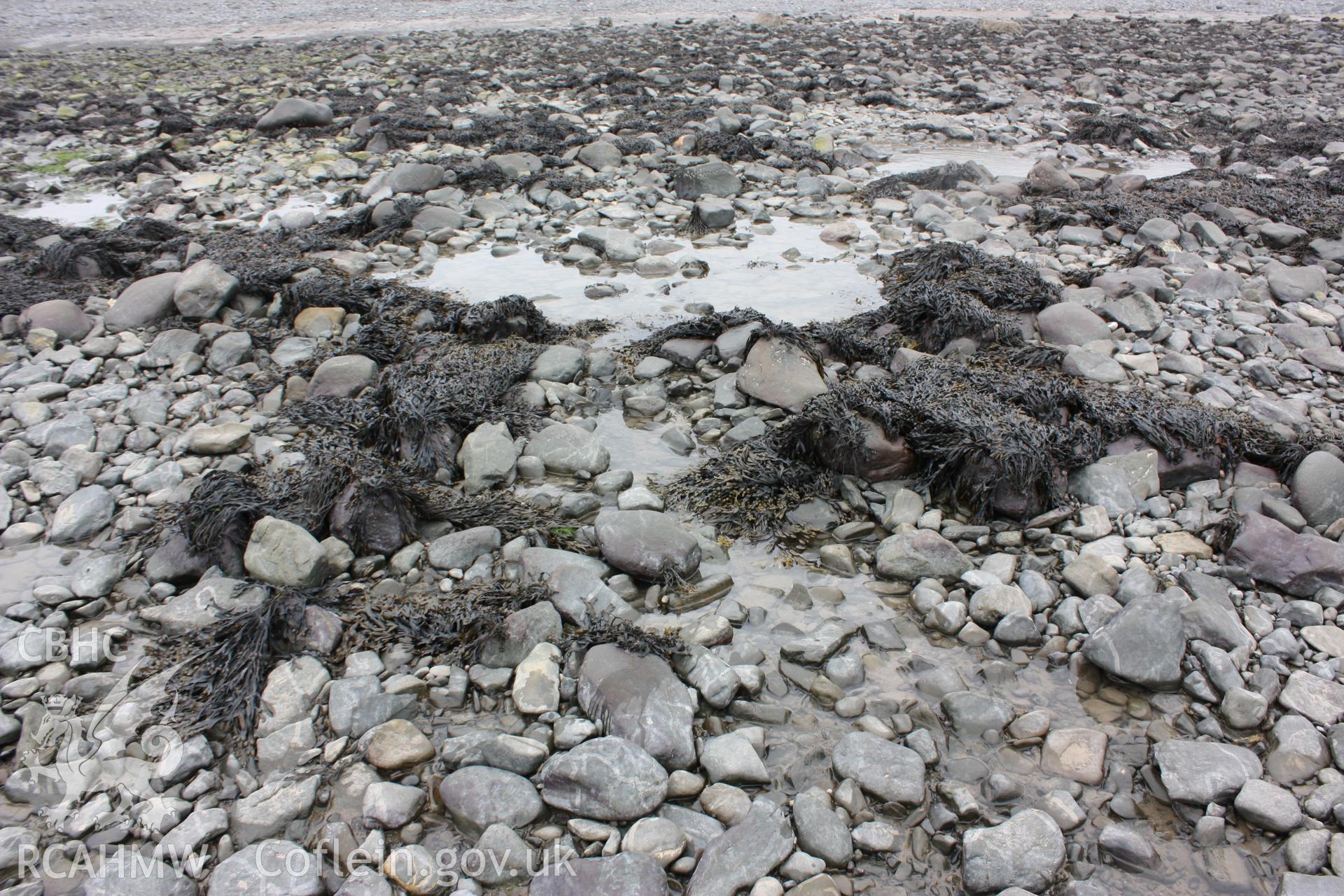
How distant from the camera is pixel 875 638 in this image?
11.4 ft

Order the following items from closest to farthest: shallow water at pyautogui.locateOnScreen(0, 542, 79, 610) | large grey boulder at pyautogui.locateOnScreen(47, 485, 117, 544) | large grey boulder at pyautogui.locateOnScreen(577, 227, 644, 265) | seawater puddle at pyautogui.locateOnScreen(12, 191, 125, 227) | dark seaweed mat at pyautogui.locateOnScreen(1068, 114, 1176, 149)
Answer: shallow water at pyautogui.locateOnScreen(0, 542, 79, 610) → large grey boulder at pyautogui.locateOnScreen(47, 485, 117, 544) → large grey boulder at pyautogui.locateOnScreen(577, 227, 644, 265) → seawater puddle at pyautogui.locateOnScreen(12, 191, 125, 227) → dark seaweed mat at pyautogui.locateOnScreen(1068, 114, 1176, 149)

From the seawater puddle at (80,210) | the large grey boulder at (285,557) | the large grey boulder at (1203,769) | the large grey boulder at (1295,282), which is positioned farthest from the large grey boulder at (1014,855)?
the seawater puddle at (80,210)

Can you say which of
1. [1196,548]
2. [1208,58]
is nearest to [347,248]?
[1196,548]

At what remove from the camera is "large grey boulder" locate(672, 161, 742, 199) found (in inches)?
349

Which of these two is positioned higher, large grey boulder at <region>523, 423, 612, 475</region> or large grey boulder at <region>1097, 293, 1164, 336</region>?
large grey boulder at <region>1097, 293, 1164, 336</region>

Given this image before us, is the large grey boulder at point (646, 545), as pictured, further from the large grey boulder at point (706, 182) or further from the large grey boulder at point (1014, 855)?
the large grey boulder at point (706, 182)

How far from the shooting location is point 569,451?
15.2 ft

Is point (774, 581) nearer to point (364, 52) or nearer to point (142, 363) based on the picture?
point (142, 363)

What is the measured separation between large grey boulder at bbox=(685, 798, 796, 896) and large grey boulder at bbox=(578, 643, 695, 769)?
0.34 meters

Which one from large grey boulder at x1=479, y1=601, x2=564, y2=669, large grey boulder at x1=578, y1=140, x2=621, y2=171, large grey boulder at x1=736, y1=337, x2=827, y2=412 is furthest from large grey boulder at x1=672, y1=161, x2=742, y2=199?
large grey boulder at x1=479, y1=601, x2=564, y2=669

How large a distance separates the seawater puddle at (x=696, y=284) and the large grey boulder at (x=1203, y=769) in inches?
161

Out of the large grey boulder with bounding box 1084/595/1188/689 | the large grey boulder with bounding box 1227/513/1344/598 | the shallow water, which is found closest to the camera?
the large grey boulder with bounding box 1084/595/1188/689

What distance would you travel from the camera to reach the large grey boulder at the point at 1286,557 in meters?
3.55
